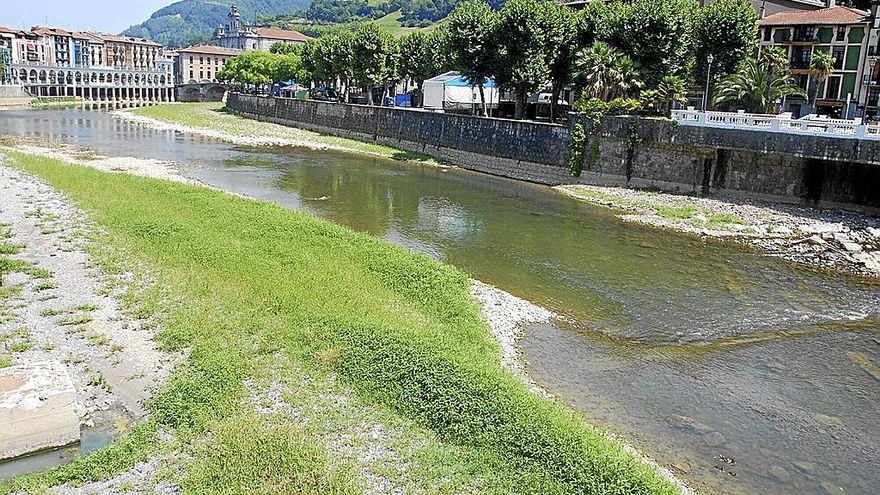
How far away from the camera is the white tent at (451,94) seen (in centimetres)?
6562

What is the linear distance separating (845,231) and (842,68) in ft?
110

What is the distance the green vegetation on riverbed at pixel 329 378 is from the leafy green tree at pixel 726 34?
115ft

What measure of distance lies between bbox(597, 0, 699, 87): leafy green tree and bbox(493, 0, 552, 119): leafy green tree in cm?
438

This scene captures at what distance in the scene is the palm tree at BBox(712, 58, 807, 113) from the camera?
45.7 m

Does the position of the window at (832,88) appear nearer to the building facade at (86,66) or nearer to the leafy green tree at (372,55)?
the leafy green tree at (372,55)

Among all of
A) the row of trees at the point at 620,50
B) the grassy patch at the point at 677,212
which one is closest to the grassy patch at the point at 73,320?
the grassy patch at the point at 677,212

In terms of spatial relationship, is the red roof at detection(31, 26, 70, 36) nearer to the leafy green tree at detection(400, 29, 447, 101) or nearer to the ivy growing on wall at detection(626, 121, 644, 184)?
the leafy green tree at detection(400, 29, 447, 101)

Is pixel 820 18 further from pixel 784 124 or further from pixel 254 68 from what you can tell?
pixel 254 68

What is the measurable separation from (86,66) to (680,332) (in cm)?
17363

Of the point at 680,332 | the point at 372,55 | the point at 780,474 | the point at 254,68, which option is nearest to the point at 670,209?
the point at 680,332

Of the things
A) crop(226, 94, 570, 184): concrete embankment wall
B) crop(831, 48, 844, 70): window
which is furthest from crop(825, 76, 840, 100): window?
crop(226, 94, 570, 184): concrete embankment wall

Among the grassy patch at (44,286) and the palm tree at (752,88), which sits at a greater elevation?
the palm tree at (752,88)

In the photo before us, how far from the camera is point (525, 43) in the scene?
5159 cm

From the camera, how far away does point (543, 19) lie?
2024 inches
